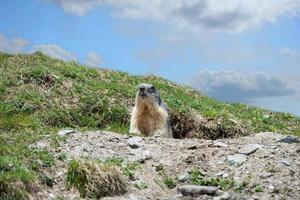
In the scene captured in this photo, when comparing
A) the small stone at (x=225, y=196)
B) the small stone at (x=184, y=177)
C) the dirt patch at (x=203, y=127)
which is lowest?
the small stone at (x=225, y=196)

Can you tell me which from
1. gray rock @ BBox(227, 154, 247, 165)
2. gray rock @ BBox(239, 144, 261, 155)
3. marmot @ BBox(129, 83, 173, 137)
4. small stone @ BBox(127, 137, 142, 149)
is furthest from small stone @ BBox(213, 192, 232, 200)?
marmot @ BBox(129, 83, 173, 137)

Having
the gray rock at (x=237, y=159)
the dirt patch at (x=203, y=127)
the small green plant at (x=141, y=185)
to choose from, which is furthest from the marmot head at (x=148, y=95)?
the small green plant at (x=141, y=185)

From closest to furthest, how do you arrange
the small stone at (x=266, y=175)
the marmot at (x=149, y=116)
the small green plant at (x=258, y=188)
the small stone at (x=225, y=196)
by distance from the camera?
the small stone at (x=225, y=196) < the small green plant at (x=258, y=188) < the small stone at (x=266, y=175) < the marmot at (x=149, y=116)

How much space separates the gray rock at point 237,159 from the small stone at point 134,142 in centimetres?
198

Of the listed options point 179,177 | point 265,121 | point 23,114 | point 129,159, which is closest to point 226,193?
point 179,177

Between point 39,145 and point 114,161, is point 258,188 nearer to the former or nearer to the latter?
point 114,161

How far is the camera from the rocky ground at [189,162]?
34.7 feet

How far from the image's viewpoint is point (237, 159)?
469 inches

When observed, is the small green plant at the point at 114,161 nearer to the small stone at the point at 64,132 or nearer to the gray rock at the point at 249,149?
the small stone at the point at 64,132

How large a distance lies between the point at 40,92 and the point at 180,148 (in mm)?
6885

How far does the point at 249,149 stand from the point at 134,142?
7.98 ft

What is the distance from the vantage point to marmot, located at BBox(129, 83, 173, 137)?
1662 centimetres

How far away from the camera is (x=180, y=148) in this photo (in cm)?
1288

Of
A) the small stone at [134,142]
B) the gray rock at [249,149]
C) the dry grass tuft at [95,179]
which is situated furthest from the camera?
the small stone at [134,142]
